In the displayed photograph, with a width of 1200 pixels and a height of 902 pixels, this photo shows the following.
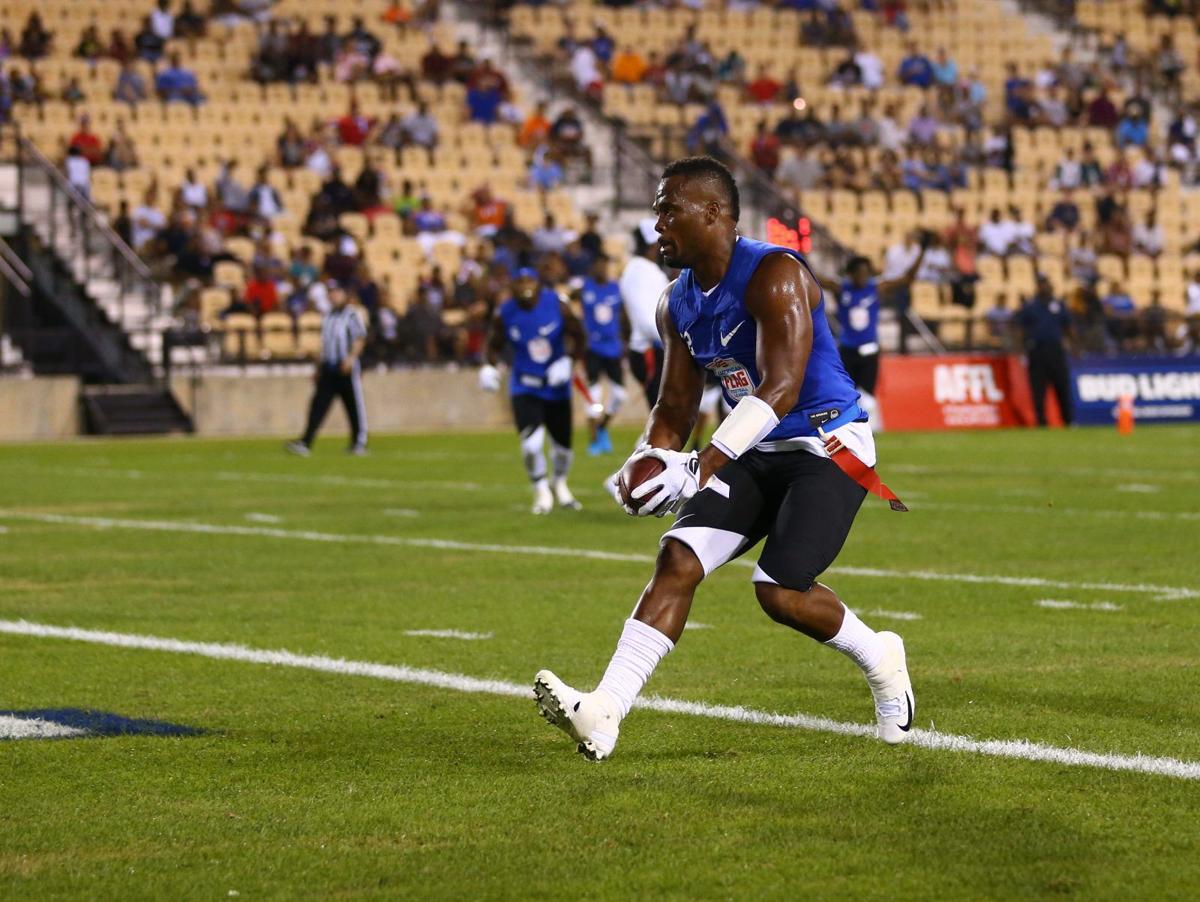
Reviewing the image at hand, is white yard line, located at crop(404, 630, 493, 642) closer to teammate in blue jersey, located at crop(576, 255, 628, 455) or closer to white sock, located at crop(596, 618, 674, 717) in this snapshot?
white sock, located at crop(596, 618, 674, 717)

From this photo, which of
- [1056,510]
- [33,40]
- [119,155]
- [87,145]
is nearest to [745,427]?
[1056,510]

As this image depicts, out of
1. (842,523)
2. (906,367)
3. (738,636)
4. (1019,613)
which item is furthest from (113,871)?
(906,367)

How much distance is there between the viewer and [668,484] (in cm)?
564

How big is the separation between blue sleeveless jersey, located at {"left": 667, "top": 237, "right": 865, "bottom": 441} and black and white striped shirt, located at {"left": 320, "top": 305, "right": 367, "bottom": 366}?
18638 mm

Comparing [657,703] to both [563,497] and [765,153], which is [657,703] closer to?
[563,497]

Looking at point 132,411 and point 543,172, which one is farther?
point 543,172

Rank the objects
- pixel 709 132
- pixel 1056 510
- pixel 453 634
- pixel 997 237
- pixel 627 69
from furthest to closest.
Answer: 1. pixel 627 69
2. pixel 997 237
3. pixel 709 132
4. pixel 1056 510
5. pixel 453 634

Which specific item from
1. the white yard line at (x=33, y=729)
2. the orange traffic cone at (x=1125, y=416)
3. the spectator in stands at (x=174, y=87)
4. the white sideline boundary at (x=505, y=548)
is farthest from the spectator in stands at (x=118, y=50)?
the white yard line at (x=33, y=729)

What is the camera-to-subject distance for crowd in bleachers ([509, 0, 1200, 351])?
35.0 m

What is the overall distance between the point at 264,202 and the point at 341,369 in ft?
20.6

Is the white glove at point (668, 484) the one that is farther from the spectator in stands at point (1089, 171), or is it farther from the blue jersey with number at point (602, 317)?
the spectator in stands at point (1089, 171)

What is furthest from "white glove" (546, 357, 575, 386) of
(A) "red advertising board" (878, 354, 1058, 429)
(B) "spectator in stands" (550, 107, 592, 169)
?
(B) "spectator in stands" (550, 107, 592, 169)

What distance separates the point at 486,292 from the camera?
30672 mm

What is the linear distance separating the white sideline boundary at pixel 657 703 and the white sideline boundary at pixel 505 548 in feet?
12.2
